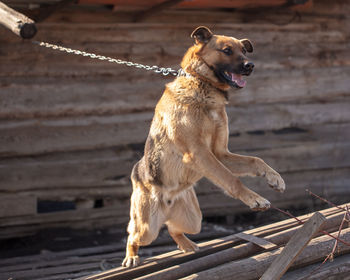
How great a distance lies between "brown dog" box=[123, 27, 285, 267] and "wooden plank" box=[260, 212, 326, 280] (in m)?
0.49

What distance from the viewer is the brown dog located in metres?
4.20

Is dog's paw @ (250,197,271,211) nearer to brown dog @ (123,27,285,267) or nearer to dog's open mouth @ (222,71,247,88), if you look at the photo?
brown dog @ (123,27,285,267)

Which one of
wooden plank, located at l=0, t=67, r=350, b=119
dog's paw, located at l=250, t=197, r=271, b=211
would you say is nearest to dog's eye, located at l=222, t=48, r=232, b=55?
dog's paw, located at l=250, t=197, r=271, b=211

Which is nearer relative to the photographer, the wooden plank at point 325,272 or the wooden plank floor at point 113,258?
the wooden plank at point 325,272

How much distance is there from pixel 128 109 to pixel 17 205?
1954 millimetres

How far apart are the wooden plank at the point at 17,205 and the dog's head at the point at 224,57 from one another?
360 cm

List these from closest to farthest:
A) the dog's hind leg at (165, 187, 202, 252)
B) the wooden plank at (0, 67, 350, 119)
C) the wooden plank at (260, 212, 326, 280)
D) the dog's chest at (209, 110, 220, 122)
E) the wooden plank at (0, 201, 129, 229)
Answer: the wooden plank at (260, 212, 326, 280) < the dog's chest at (209, 110, 220, 122) < the dog's hind leg at (165, 187, 202, 252) < the wooden plank at (0, 67, 350, 119) < the wooden plank at (0, 201, 129, 229)

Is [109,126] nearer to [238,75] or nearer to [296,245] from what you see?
[238,75]

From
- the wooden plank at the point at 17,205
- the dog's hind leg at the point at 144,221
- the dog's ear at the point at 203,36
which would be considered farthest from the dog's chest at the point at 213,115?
the wooden plank at the point at 17,205

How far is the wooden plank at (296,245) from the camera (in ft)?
11.3

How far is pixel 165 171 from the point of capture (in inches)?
179

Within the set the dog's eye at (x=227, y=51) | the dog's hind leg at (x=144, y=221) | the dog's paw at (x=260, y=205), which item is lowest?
the dog's hind leg at (x=144, y=221)

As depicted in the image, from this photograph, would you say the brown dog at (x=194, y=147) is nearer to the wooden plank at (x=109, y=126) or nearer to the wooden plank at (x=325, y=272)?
the wooden plank at (x=325, y=272)

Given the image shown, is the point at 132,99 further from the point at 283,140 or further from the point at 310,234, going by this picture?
the point at 310,234
